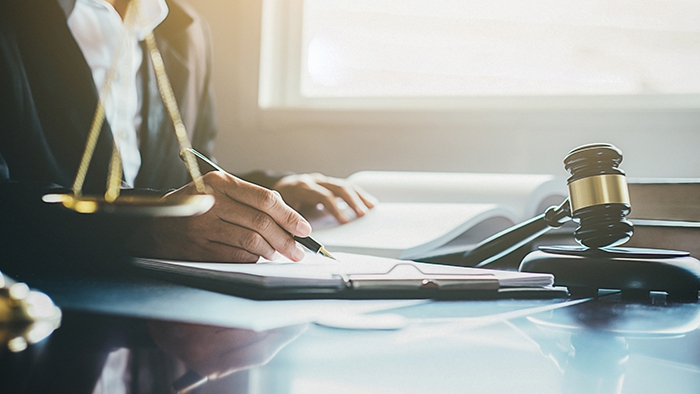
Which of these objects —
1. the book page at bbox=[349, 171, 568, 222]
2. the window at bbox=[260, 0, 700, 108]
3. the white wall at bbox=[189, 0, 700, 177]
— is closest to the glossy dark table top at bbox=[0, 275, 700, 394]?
the book page at bbox=[349, 171, 568, 222]

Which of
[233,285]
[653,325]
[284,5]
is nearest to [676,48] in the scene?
[284,5]

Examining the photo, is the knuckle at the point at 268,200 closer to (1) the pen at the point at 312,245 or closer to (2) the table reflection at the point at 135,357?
(1) the pen at the point at 312,245

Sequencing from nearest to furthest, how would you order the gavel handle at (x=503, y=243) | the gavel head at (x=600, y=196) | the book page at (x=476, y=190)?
the gavel head at (x=600, y=196), the gavel handle at (x=503, y=243), the book page at (x=476, y=190)

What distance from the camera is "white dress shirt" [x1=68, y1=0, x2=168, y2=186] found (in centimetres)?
114

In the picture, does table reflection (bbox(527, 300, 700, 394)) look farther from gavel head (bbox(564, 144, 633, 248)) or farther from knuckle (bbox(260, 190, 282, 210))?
knuckle (bbox(260, 190, 282, 210))

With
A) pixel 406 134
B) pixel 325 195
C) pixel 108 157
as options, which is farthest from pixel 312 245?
pixel 406 134

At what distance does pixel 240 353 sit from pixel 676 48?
4.25 ft

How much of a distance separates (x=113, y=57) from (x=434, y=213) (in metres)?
0.80

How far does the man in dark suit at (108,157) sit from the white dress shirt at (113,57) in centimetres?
2

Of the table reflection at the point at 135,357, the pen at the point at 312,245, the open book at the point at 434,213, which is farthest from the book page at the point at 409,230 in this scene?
the table reflection at the point at 135,357

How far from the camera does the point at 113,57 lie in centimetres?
115

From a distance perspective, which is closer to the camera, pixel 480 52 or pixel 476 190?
pixel 476 190

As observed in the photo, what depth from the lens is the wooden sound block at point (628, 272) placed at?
1.44 ft

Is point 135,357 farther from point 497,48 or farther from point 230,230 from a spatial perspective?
point 497,48
